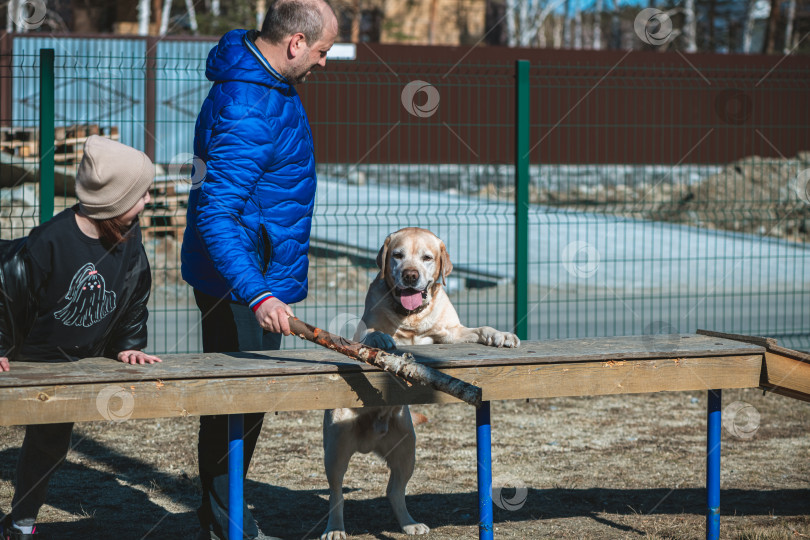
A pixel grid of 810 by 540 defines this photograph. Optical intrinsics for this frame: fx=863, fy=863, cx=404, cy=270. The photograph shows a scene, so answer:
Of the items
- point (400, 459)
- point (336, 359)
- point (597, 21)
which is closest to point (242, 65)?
point (336, 359)

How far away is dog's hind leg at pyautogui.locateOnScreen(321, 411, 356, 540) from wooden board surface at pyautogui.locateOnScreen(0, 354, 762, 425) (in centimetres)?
83

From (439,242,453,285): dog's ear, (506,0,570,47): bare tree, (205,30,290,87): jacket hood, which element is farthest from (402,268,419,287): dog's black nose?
(506,0,570,47): bare tree

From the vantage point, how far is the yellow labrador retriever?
4164 millimetres

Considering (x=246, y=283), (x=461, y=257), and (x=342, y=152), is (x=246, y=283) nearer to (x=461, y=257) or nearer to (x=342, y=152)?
(x=461, y=257)

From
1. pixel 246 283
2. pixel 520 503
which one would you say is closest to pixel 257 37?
pixel 246 283

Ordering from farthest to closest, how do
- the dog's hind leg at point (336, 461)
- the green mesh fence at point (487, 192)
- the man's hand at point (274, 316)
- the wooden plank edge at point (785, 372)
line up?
the green mesh fence at point (487, 192)
the dog's hind leg at point (336, 461)
the wooden plank edge at point (785, 372)
the man's hand at point (274, 316)

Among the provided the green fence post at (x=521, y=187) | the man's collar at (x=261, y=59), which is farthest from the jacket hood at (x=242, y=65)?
the green fence post at (x=521, y=187)

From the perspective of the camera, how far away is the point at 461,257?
13812mm

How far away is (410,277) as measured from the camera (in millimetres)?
4336

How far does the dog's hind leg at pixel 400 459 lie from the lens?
13.9 feet

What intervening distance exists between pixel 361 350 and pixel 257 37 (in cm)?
133

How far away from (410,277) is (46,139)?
11.4 feet

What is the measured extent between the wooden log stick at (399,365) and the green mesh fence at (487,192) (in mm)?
3468

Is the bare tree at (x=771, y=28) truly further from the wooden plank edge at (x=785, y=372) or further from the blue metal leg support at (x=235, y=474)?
the blue metal leg support at (x=235, y=474)
